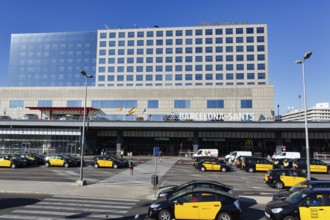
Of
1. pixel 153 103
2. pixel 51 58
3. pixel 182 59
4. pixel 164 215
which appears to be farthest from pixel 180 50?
pixel 164 215

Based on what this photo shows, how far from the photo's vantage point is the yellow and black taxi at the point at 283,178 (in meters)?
25.4

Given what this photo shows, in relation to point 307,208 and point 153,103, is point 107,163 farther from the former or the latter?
point 153,103

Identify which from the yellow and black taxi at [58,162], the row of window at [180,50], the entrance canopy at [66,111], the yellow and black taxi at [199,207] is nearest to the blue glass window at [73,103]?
the entrance canopy at [66,111]

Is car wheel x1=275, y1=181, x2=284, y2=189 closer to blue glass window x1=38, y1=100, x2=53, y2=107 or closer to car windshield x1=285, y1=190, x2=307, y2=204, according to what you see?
car windshield x1=285, y1=190, x2=307, y2=204

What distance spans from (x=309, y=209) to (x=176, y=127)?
4803 centimetres

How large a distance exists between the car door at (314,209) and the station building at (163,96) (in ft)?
149

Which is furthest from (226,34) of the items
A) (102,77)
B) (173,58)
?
(102,77)

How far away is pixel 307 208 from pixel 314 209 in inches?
11.5

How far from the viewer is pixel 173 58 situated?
93.9 meters

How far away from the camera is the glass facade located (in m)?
121

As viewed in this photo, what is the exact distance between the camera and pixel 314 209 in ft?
43.0

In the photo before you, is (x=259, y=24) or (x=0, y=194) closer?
(x=0, y=194)

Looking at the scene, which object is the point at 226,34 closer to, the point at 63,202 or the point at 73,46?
the point at 73,46

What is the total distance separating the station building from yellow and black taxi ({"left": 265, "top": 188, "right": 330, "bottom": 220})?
45302 mm
